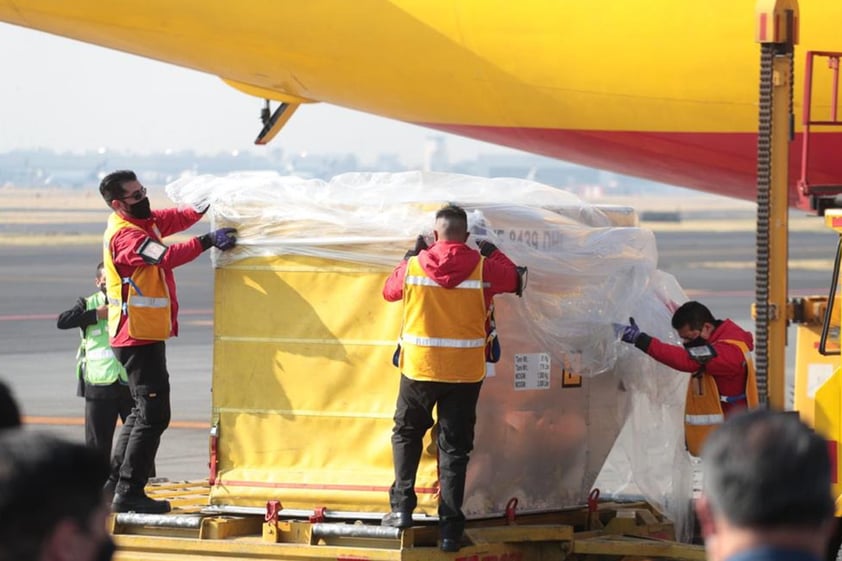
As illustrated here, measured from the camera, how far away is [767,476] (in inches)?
95.0

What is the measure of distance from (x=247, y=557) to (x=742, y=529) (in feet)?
16.1

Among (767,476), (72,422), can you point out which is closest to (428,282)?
(767,476)

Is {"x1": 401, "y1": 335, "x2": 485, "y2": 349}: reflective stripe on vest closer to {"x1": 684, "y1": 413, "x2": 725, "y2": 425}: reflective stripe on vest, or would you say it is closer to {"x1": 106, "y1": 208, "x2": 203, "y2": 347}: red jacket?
{"x1": 106, "y1": 208, "x2": 203, "y2": 347}: red jacket

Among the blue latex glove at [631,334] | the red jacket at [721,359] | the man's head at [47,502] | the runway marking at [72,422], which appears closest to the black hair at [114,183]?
the blue latex glove at [631,334]

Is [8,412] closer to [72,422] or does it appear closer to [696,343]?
[696,343]

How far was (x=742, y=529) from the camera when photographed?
242 cm

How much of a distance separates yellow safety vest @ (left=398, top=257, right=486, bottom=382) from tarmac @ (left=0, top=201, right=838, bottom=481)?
3074mm

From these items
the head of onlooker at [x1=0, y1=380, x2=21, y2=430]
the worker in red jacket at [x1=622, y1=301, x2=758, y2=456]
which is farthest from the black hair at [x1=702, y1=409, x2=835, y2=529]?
the worker in red jacket at [x1=622, y1=301, x2=758, y2=456]

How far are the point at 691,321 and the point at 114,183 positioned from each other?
3090 mm

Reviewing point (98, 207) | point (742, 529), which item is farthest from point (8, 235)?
point (742, 529)

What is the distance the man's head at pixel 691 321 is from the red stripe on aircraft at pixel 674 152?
1.43 metres

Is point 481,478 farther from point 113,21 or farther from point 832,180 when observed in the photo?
point 113,21

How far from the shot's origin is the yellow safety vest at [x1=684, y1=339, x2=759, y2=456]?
25.3 ft

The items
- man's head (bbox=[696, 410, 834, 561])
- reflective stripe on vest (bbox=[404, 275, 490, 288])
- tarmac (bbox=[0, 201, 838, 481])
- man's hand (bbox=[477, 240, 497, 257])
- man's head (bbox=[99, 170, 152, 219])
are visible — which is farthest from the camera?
tarmac (bbox=[0, 201, 838, 481])
